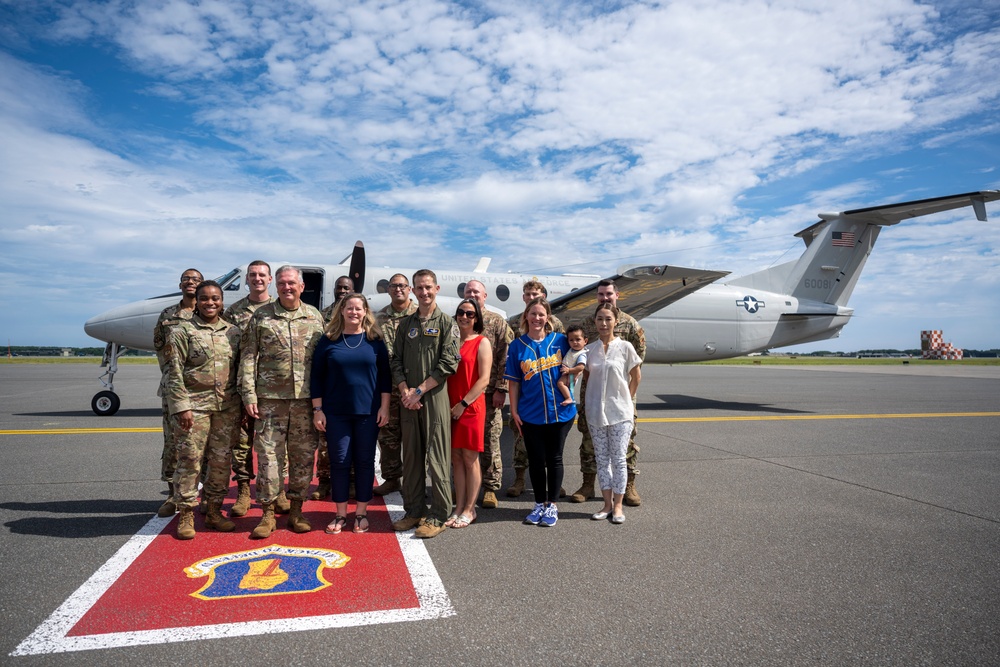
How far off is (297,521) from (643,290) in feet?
25.8

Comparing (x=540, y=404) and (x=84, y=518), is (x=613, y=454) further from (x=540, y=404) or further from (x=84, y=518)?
(x=84, y=518)

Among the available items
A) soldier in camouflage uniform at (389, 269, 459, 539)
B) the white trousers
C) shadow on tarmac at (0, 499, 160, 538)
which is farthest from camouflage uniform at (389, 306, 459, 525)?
shadow on tarmac at (0, 499, 160, 538)

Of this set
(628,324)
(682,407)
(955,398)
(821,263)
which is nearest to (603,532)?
(628,324)

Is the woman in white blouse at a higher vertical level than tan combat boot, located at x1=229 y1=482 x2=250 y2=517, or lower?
higher

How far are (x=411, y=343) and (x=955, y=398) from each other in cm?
1762

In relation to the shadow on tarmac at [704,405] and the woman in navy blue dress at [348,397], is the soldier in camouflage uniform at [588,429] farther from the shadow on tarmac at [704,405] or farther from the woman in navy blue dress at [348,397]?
the shadow on tarmac at [704,405]

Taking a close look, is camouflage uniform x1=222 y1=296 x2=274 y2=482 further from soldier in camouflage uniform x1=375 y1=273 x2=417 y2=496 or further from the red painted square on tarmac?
soldier in camouflage uniform x1=375 y1=273 x2=417 y2=496

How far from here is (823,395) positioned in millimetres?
16391

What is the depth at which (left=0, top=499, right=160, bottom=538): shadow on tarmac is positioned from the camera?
420 centimetres

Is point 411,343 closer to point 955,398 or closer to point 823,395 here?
point 823,395

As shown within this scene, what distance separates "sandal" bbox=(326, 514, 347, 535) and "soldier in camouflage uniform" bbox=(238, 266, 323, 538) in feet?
0.53

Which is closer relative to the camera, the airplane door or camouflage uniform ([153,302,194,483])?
camouflage uniform ([153,302,194,483])

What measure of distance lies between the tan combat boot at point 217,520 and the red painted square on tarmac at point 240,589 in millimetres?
50

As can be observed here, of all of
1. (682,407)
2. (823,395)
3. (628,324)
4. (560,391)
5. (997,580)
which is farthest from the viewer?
(823,395)
